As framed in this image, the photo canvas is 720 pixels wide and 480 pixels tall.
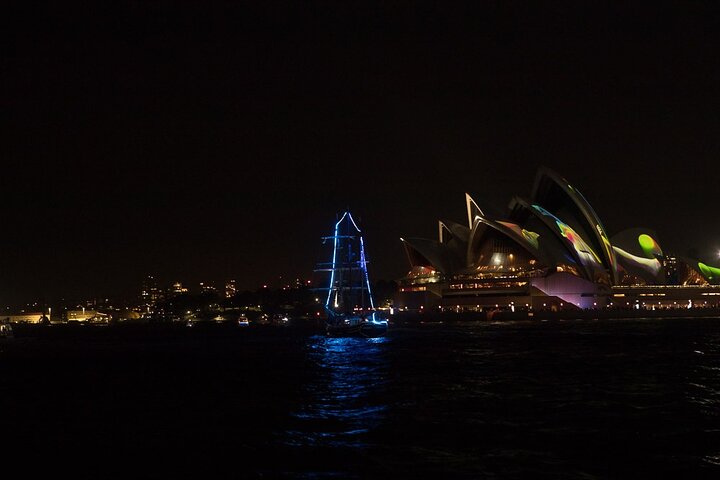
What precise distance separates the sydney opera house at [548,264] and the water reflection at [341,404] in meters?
59.5

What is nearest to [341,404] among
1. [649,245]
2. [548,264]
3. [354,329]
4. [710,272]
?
[354,329]

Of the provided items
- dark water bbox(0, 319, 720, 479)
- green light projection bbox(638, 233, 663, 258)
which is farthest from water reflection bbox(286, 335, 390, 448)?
green light projection bbox(638, 233, 663, 258)

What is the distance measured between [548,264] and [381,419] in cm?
7893

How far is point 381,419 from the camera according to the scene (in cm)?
1733

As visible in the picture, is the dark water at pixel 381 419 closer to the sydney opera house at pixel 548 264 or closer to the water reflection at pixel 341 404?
the water reflection at pixel 341 404

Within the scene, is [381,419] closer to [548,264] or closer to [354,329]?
[354,329]

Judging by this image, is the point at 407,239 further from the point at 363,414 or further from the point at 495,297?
the point at 363,414

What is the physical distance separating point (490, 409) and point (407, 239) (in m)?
86.7

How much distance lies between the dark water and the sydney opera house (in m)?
58.7

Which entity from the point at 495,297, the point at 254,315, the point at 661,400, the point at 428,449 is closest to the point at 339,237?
the point at 495,297

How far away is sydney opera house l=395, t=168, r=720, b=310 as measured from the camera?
91062mm

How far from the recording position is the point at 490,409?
60.1ft

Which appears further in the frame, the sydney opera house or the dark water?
the sydney opera house

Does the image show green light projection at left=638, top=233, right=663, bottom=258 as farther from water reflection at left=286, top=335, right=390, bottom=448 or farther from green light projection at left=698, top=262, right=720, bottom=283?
water reflection at left=286, top=335, right=390, bottom=448
